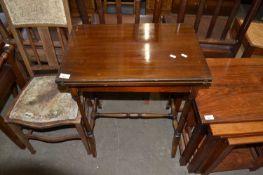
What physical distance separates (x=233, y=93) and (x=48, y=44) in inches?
48.5

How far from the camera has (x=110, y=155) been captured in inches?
65.3

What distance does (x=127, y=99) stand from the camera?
2035 mm

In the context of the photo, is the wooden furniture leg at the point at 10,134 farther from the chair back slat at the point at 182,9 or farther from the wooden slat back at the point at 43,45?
the chair back slat at the point at 182,9

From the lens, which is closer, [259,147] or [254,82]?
[254,82]

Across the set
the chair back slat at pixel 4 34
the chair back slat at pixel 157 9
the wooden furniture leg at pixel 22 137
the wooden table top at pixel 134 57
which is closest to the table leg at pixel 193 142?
the wooden table top at pixel 134 57

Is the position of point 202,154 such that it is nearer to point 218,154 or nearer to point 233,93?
point 218,154

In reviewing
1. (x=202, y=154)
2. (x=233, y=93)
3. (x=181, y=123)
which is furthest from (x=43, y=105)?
(x=233, y=93)

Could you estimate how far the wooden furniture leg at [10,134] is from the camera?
4.67ft

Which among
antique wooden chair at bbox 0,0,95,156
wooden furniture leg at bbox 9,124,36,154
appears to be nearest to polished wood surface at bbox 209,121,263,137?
antique wooden chair at bbox 0,0,95,156

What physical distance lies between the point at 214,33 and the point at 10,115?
1.60 meters

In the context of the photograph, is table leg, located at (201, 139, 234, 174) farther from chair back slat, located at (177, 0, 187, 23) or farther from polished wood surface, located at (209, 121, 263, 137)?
chair back slat, located at (177, 0, 187, 23)

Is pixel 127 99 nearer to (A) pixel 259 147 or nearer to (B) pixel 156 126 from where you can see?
(B) pixel 156 126

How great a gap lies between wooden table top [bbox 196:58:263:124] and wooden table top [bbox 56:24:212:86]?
0.22 meters

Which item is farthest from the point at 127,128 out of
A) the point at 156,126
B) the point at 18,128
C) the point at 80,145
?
the point at 18,128
